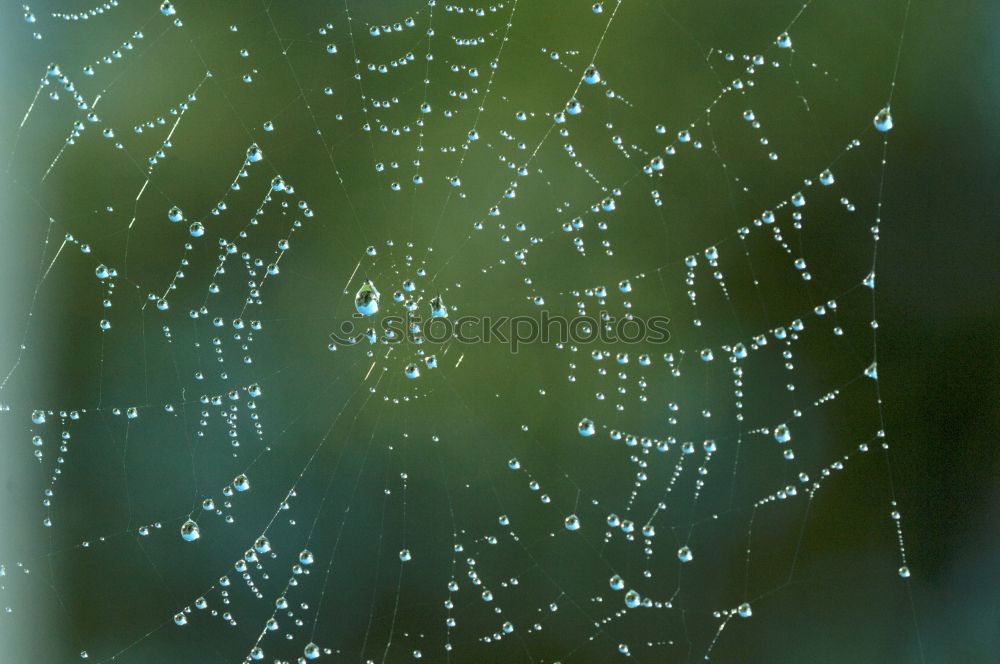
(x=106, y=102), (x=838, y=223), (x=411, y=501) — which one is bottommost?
(x=411, y=501)

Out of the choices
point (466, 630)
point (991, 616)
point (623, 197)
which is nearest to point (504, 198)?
point (623, 197)

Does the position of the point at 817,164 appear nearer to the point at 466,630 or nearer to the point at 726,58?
the point at 726,58

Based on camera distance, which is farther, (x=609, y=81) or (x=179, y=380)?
(x=609, y=81)

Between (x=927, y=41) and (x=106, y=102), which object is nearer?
(x=106, y=102)

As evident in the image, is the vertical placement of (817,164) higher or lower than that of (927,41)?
lower

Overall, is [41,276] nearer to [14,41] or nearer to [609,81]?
[14,41]

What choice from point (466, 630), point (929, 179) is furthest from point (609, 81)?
point (466, 630)
